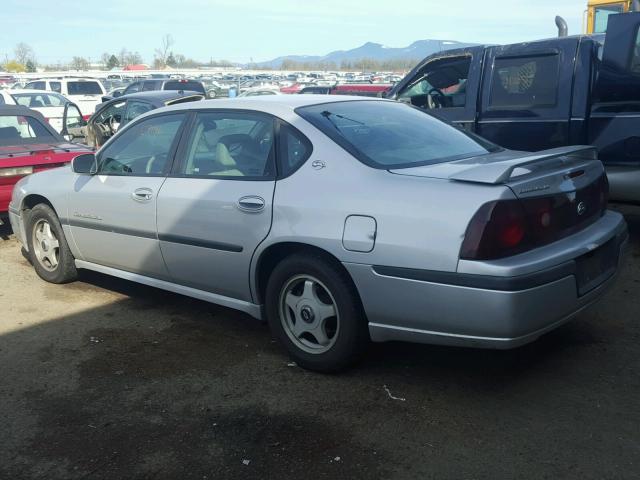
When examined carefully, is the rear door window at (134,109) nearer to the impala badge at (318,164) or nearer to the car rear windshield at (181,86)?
the impala badge at (318,164)

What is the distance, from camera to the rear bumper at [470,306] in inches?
121

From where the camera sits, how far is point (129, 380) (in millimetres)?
3850

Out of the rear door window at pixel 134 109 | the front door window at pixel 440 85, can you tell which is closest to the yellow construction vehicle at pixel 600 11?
the front door window at pixel 440 85

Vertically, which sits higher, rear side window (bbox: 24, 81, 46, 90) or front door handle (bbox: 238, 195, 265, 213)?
front door handle (bbox: 238, 195, 265, 213)

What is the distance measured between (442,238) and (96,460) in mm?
1872

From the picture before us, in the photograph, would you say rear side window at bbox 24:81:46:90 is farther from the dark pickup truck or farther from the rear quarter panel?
the rear quarter panel

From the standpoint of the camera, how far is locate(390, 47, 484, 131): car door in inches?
268

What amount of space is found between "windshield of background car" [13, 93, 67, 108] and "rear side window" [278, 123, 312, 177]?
1709 centimetres

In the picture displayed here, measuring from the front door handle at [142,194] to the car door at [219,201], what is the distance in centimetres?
13

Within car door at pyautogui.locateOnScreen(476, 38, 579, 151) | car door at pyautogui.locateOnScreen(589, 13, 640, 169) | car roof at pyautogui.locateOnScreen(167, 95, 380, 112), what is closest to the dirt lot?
car roof at pyautogui.locateOnScreen(167, 95, 380, 112)

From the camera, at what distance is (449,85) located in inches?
291

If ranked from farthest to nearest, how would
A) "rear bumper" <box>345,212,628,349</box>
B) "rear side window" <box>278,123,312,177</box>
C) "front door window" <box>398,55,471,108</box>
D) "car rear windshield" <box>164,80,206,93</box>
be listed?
1. "car rear windshield" <box>164,80,206,93</box>
2. "front door window" <box>398,55,471,108</box>
3. "rear side window" <box>278,123,312,177</box>
4. "rear bumper" <box>345,212,628,349</box>

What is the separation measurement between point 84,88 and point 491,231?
75.1 feet

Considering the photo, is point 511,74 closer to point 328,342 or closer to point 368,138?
point 368,138
